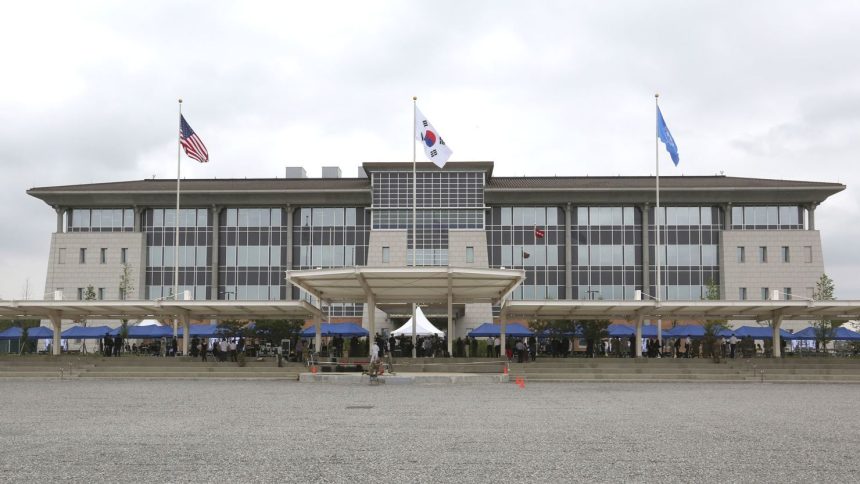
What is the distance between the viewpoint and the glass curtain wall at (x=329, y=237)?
2864 inches

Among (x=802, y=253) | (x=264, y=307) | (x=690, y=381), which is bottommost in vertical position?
(x=690, y=381)

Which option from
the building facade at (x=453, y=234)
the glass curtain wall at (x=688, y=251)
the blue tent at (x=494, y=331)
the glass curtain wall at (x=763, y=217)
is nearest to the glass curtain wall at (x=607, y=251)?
the building facade at (x=453, y=234)

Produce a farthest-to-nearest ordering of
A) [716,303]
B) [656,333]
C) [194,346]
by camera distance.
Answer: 1. [656,333]
2. [194,346]
3. [716,303]

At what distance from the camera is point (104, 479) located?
1014 centimetres

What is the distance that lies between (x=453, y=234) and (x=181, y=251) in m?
22.6

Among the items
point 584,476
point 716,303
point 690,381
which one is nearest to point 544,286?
point 716,303

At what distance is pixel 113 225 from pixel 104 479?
67493 millimetres

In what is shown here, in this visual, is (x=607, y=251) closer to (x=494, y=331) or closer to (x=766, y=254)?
(x=766, y=254)

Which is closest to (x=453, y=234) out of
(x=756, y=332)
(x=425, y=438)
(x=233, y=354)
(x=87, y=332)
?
(x=756, y=332)

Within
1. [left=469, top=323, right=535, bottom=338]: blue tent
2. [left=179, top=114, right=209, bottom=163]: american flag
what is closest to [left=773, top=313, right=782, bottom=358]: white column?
[left=469, top=323, right=535, bottom=338]: blue tent

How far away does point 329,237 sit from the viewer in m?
73.3

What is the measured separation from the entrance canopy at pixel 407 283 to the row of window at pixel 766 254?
34415 mm

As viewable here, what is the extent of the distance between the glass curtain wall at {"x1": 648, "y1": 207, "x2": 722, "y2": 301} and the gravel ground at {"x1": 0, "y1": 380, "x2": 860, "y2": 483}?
48.7 meters

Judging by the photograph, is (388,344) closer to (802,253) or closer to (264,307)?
(264,307)
